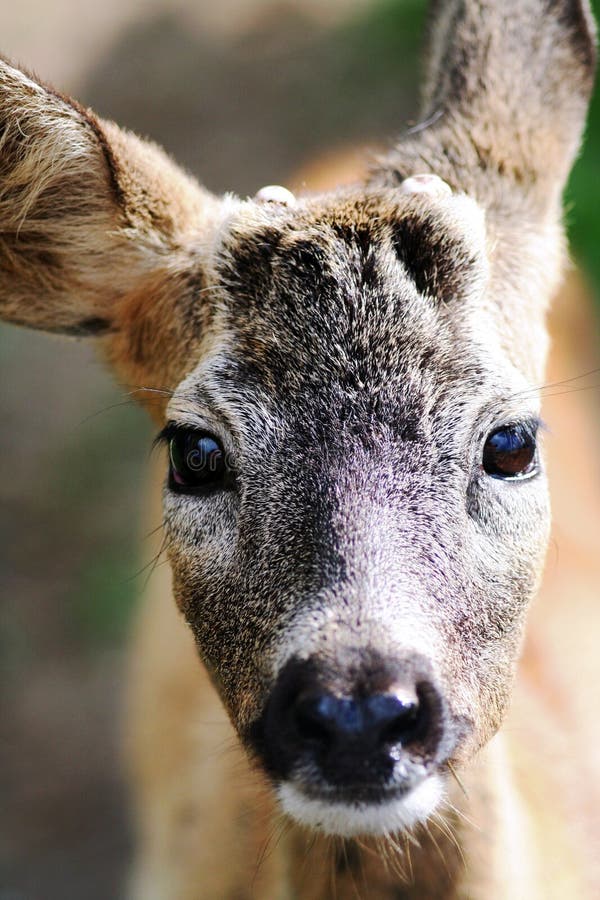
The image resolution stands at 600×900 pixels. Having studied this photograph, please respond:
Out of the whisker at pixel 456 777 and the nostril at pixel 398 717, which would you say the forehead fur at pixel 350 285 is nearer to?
the nostril at pixel 398 717

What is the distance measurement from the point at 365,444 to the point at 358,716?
0.75 metres

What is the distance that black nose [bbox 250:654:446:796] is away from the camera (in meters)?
2.32

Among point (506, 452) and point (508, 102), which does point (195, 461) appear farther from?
point (508, 102)

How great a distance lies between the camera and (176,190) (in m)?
3.58

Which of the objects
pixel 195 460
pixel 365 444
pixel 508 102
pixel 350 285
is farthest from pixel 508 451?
pixel 508 102

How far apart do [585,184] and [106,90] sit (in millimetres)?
4461

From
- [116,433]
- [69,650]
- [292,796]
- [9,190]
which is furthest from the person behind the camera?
[116,433]

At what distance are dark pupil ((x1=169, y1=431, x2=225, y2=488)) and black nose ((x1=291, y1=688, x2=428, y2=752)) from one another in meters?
0.85

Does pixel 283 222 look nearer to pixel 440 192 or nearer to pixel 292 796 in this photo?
pixel 440 192

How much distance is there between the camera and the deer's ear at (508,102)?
147 inches

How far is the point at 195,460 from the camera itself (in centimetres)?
304

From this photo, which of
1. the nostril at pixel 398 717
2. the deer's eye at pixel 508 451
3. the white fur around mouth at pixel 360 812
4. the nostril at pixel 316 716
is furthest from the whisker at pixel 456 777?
the deer's eye at pixel 508 451

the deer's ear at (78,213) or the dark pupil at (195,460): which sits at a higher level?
the deer's ear at (78,213)

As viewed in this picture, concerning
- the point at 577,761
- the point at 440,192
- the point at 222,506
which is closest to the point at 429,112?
the point at 440,192
